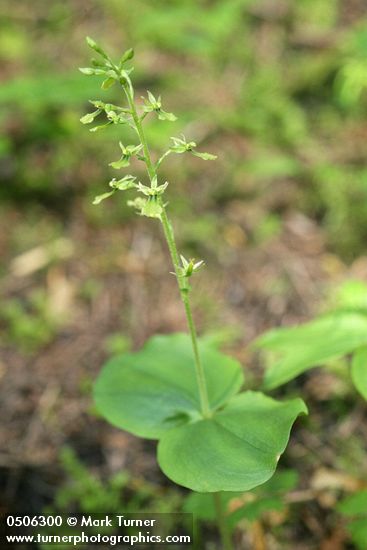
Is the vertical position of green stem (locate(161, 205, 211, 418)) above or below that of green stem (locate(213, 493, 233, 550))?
above

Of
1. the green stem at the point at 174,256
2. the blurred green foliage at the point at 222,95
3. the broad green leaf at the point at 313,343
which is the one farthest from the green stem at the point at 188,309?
the blurred green foliage at the point at 222,95

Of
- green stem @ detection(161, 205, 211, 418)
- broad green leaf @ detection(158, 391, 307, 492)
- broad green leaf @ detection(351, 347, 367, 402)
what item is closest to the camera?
broad green leaf @ detection(158, 391, 307, 492)

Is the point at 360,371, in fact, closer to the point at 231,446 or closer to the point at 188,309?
the point at 231,446

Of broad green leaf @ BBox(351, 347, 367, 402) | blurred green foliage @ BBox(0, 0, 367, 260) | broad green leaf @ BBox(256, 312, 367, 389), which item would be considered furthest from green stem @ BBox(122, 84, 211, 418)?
blurred green foliage @ BBox(0, 0, 367, 260)

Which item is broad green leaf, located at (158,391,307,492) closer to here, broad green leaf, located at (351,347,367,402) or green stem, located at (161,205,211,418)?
green stem, located at (161,205,211,418)

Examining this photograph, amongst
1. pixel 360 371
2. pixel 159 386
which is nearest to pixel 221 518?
pixel 159 386

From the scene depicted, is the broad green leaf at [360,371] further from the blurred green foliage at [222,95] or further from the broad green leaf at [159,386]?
the blurred green foliage at [222,95]
